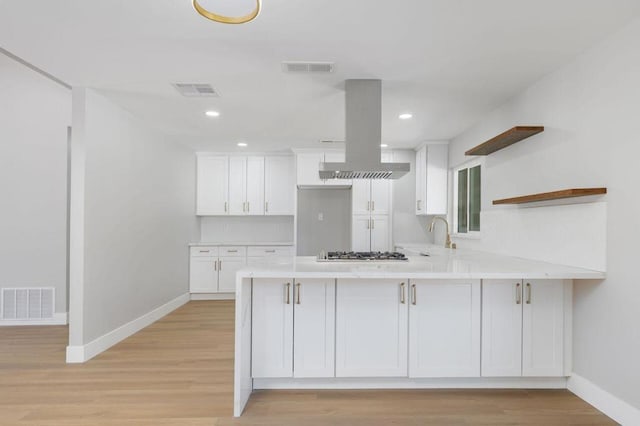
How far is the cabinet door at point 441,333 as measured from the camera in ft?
8.31

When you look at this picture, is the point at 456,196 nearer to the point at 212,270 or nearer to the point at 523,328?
the point at 523,328

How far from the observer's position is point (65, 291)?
4367 millimetres

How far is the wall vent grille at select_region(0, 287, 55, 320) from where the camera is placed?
432 centimetres

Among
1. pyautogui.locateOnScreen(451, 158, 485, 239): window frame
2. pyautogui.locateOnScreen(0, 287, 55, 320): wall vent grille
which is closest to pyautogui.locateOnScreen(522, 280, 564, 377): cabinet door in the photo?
pyautogui.locateOnScreen(451, 158, 485, 239): window frame

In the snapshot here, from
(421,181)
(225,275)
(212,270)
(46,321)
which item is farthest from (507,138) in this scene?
(46,321)

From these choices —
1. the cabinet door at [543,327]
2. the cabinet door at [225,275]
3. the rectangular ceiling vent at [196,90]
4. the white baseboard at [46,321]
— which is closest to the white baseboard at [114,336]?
the cabinet door at [225,275]

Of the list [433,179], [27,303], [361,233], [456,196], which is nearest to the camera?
[27,303]

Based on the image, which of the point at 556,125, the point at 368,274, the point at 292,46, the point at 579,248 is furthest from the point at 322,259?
the point at 556,125

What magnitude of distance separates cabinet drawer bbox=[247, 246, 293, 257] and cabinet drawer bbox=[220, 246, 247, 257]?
92mm

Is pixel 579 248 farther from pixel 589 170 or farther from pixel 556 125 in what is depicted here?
pixel 556 125

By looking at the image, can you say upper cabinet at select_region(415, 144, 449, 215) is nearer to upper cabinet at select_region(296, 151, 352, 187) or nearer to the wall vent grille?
upper cabinet at select_region(296, 151, 352, 187)

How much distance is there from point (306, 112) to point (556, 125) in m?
2.21

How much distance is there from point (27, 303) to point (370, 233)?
442 centimetres

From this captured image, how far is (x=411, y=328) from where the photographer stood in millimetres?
2533
